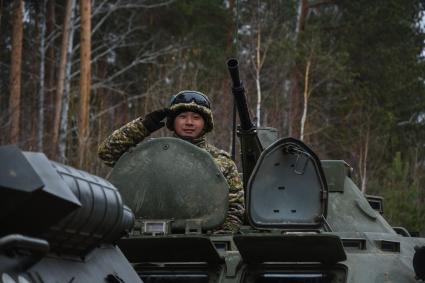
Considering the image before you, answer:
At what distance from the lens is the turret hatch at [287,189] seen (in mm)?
8211

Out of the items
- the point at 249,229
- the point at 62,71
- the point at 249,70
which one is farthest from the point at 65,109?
the point at 249,229

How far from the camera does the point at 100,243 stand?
5293 millimetres

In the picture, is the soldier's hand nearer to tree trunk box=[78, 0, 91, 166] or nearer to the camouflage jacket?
the camouflage jacket

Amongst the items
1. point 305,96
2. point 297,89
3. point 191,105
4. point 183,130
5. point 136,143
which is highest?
point 297,89

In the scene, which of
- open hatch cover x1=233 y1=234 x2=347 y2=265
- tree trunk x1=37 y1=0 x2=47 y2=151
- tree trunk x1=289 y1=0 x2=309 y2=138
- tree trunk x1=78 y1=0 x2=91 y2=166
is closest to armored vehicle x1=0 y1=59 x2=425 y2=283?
open hatch cover x1=233 y1=234 x2=347 y2=265

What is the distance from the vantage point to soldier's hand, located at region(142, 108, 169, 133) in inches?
336

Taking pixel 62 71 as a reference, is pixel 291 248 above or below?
below

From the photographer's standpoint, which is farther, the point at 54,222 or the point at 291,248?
the point at 291,248

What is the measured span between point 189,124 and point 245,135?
24.8 inches

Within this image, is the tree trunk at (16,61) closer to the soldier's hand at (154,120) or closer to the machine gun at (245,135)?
the machine gun at (245,135)

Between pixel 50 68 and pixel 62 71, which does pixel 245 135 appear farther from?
pixel 50 68

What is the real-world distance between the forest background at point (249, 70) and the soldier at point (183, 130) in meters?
15.3

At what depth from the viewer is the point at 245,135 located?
9.13 meters

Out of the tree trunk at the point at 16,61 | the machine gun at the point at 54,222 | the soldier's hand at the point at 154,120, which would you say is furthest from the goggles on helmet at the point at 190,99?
the tree trunk at the point at 16,61
